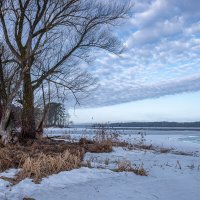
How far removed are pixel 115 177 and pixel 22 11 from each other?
28.9 ft

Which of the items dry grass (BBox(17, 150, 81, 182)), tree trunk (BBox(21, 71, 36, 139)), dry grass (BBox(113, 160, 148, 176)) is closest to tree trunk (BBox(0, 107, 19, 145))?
tree trunk (BBox(21, 71, 36, 139))

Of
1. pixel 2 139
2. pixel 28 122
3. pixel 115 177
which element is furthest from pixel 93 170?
pixel 28 122

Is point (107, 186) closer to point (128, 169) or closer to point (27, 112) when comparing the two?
point (128, 169)

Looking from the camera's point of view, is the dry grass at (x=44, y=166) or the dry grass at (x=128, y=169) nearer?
the dry grass at (x=44, y=166)

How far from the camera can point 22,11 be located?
1482cm

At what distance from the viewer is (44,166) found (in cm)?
872

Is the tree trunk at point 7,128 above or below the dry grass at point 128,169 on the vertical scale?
above

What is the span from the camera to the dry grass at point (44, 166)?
323 inches

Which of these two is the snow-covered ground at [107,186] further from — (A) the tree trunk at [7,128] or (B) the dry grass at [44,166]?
(A) the tree trunk at [7,128]

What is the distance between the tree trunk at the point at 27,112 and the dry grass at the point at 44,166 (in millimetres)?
6578

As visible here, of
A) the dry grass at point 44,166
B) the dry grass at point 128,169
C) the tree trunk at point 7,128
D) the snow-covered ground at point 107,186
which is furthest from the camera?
the tree trunk at point 7,128

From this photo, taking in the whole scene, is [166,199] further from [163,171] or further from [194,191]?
[163,171]

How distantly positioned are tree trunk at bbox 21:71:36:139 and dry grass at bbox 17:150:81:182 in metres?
6.58

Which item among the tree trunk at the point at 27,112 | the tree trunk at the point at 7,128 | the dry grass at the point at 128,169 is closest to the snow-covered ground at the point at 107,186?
the dry grass at the point at 128,169
